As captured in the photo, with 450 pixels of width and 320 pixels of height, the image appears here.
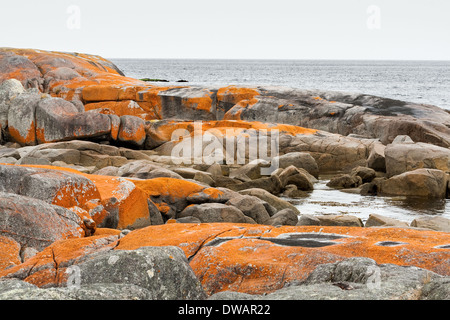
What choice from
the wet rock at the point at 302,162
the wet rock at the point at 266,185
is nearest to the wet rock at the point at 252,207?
the wet rock at the point at 266,185

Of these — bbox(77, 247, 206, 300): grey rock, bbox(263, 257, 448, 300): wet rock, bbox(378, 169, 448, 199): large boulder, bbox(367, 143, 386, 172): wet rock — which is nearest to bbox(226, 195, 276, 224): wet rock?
bbox(378, 169, 448, 199): large boulder

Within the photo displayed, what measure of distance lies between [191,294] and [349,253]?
252 cm

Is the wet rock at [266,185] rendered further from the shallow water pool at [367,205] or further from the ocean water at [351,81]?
the ocean water at [351,81]

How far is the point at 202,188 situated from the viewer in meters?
13.8

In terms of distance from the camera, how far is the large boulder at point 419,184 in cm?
1856

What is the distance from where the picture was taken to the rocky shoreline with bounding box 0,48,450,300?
4.66 metres

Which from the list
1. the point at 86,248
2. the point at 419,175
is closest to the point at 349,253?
the point at 86,248

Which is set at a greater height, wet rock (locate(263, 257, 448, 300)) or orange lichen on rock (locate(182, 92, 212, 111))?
wet rock (locate(263, 257, 448, 300))

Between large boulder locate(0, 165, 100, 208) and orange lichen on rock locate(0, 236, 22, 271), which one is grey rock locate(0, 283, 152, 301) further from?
large boulder locate(0, 165, 100, 208)

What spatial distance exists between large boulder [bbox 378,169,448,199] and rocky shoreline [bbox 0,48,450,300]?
50 millimetres

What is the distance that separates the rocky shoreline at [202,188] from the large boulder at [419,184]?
0.16ft

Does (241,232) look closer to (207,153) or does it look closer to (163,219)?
(163,219)

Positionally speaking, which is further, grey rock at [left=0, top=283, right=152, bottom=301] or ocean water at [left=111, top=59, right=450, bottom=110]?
ocean water at [left=111, top=59, right=450, bottom=110]

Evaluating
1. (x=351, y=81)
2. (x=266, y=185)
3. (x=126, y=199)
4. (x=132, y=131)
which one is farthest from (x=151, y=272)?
(x=351, y=81)
